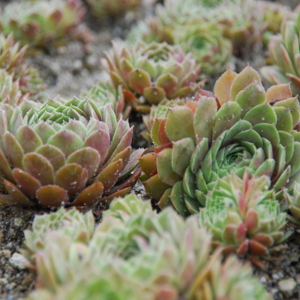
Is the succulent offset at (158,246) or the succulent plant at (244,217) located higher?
the succulent offset at (158,246)

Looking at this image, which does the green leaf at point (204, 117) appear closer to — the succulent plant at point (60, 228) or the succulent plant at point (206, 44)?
the succulent plant at point (60, 228)

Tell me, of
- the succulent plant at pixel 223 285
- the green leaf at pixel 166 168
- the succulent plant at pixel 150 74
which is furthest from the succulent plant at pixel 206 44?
the succulent plant at pixel 223 285

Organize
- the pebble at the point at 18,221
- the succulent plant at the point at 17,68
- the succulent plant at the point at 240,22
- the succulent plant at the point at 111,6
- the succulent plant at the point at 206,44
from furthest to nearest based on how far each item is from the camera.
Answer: the succulent plant at the point at 111,6, the succulent plant at the point at 240,22, the succulent plant at the point at 206,44, the succulent plant at the point at 17,68, the pebble at the point at 18,221

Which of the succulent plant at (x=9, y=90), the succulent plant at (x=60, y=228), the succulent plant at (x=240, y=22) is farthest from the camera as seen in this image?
the succulent plant at (x=240, y=22)

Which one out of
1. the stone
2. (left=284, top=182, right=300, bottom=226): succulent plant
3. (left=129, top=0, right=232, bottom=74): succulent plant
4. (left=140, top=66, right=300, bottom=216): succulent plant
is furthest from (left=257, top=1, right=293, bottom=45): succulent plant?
the stone

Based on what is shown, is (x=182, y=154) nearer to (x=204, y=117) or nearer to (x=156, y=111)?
(x=204, y=117)

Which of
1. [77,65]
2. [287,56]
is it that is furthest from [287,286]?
[77,65]

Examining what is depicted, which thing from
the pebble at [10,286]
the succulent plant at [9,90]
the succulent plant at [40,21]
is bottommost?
the pebble at [10,286]
